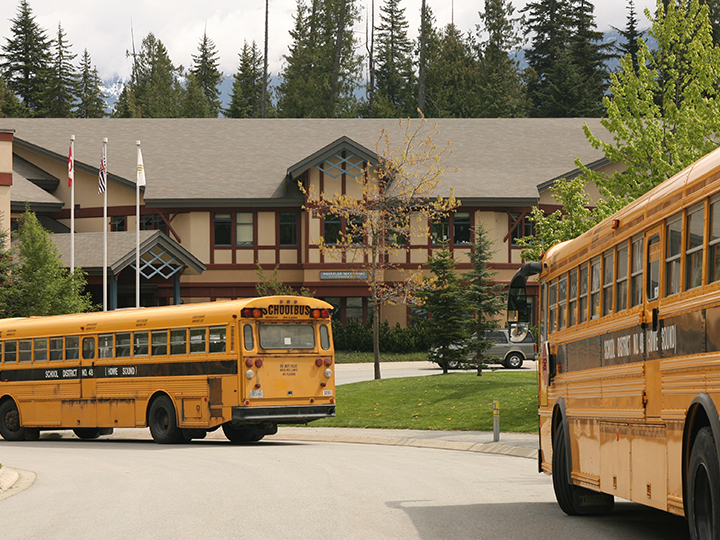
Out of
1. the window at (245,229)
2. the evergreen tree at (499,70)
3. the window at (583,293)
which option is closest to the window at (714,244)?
the window at (583,293)

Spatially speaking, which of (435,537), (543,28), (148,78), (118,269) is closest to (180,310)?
(435,537)

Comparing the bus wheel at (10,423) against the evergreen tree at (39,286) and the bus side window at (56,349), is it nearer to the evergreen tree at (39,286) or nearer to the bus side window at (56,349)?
the bus side window at (56,349)

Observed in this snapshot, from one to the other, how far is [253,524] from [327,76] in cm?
7098

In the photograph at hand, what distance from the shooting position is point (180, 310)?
22.3 metres

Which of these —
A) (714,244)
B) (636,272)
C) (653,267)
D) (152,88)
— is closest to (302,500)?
(636,272)

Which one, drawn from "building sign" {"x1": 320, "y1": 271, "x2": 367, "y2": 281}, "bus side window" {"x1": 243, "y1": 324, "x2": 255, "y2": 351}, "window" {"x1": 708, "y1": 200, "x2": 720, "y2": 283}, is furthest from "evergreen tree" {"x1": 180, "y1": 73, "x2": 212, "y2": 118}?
"window" {"x1": 708, "y1": 200, "x2": 720, "y2": 283}

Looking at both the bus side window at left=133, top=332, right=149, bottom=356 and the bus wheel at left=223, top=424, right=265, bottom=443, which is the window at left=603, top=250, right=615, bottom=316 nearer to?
the bus wheel at left=223, top=424, right=265, bottom=443

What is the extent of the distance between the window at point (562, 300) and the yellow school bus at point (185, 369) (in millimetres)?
9686

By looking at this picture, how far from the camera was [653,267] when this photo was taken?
8578 millimetres

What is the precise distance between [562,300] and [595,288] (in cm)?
171

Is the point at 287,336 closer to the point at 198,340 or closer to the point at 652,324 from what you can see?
the point at 198,340

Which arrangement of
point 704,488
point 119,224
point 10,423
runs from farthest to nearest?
point 119,224 → point 10,423 → point 704,488

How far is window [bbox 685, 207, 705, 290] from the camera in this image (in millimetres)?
7371

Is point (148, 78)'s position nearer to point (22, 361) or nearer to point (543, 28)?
point (543, 28)
